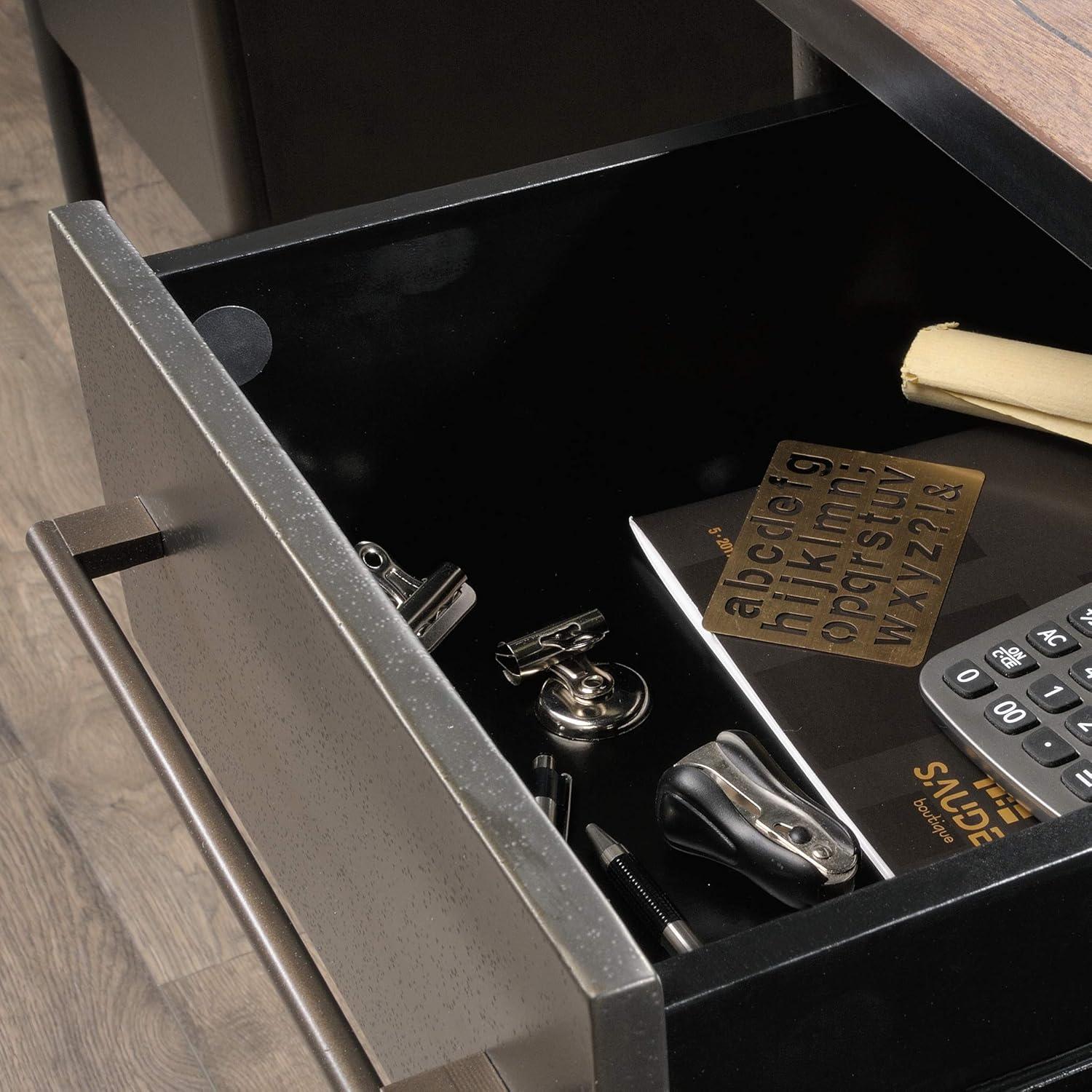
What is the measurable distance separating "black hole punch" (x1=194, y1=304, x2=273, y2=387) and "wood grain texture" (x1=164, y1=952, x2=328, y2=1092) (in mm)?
466

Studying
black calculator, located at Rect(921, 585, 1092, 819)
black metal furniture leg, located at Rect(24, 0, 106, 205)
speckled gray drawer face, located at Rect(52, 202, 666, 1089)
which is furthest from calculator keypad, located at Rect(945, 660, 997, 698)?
black metal furniture leg, located at Rect(24, 0, 106, 205)

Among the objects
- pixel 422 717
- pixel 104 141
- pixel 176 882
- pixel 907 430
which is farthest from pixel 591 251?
pixel 104 141

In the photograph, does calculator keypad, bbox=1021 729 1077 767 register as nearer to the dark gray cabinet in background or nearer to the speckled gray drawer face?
the speckled gray drawer face

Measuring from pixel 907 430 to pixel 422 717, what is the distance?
1.40 ft

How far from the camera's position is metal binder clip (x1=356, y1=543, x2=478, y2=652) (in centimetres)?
65

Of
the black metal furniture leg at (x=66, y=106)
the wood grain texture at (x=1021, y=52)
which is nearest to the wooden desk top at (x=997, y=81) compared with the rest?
the wood grain texture at (x=1021, y=52)

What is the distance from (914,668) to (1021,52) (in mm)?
244

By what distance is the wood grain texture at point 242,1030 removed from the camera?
946 millimetres

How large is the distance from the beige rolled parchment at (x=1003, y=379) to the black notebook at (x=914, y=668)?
0.02 metres

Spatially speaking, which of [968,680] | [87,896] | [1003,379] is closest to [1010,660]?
[968,680]

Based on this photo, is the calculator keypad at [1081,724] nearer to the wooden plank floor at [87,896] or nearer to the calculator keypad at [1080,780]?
the calculator keypad at [1080,780]

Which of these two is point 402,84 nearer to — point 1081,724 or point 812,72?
point 812,72

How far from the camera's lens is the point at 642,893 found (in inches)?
22.0

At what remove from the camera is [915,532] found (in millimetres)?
673
